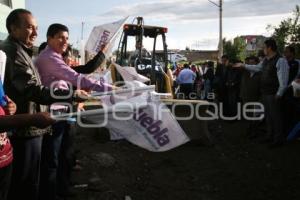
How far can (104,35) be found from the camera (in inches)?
254

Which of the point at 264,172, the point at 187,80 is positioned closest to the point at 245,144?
the point at 264,172

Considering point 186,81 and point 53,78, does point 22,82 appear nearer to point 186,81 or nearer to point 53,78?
point 53,78

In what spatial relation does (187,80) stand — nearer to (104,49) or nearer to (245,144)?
(245,144)

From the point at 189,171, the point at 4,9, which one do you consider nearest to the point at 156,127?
the point at 189,171

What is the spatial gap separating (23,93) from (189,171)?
3.82 meters

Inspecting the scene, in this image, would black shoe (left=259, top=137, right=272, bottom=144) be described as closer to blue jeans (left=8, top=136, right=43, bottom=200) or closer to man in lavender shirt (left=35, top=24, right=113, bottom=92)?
man in lavender shirt (left=35, top=24, right=113, bottom=92)

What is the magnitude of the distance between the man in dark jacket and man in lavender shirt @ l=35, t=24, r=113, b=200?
28.5 inches

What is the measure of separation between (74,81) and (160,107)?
3.08ft

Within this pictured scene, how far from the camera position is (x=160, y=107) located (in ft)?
12.5

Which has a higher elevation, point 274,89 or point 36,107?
point 36,107

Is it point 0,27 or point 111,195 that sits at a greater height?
point 0,27

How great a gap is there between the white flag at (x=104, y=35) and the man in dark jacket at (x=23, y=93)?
2.83 metres

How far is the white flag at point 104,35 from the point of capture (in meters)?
6.28

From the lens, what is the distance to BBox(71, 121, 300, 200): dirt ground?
5.41m
